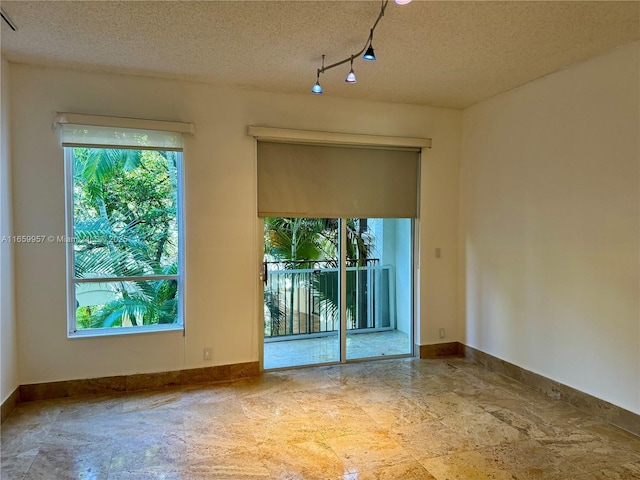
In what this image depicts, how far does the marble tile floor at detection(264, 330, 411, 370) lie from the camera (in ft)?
14.0

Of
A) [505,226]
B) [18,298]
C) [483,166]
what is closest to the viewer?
[18,298]

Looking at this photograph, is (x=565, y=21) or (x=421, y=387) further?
(x=421, y=387)

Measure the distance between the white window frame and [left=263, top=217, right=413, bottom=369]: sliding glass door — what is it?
790 millimetres

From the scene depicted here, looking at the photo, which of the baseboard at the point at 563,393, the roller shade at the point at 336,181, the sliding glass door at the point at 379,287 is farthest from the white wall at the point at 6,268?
the baseboard at the point at 563,393

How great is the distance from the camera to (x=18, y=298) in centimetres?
339

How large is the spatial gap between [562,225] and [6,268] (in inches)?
171

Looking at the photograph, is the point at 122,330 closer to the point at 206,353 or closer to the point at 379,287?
the point at 206,353

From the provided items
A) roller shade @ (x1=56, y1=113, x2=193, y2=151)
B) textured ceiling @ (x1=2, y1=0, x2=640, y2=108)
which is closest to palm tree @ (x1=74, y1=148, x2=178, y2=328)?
roller shade @ (x1=56, y1=113, x2=193, y2=151)

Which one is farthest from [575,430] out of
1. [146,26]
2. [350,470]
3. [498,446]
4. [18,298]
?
[18,298]

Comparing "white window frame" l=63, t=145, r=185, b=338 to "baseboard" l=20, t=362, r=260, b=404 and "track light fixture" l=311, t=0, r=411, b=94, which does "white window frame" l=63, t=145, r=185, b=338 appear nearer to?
"baseboard" l=20, t=362, r=260, b=404

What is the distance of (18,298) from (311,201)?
2.59 m

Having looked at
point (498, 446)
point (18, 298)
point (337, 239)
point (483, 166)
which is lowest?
point (498, 446)

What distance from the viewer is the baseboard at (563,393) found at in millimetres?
2959

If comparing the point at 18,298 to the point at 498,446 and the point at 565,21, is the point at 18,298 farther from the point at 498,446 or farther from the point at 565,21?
the point at 565,21
